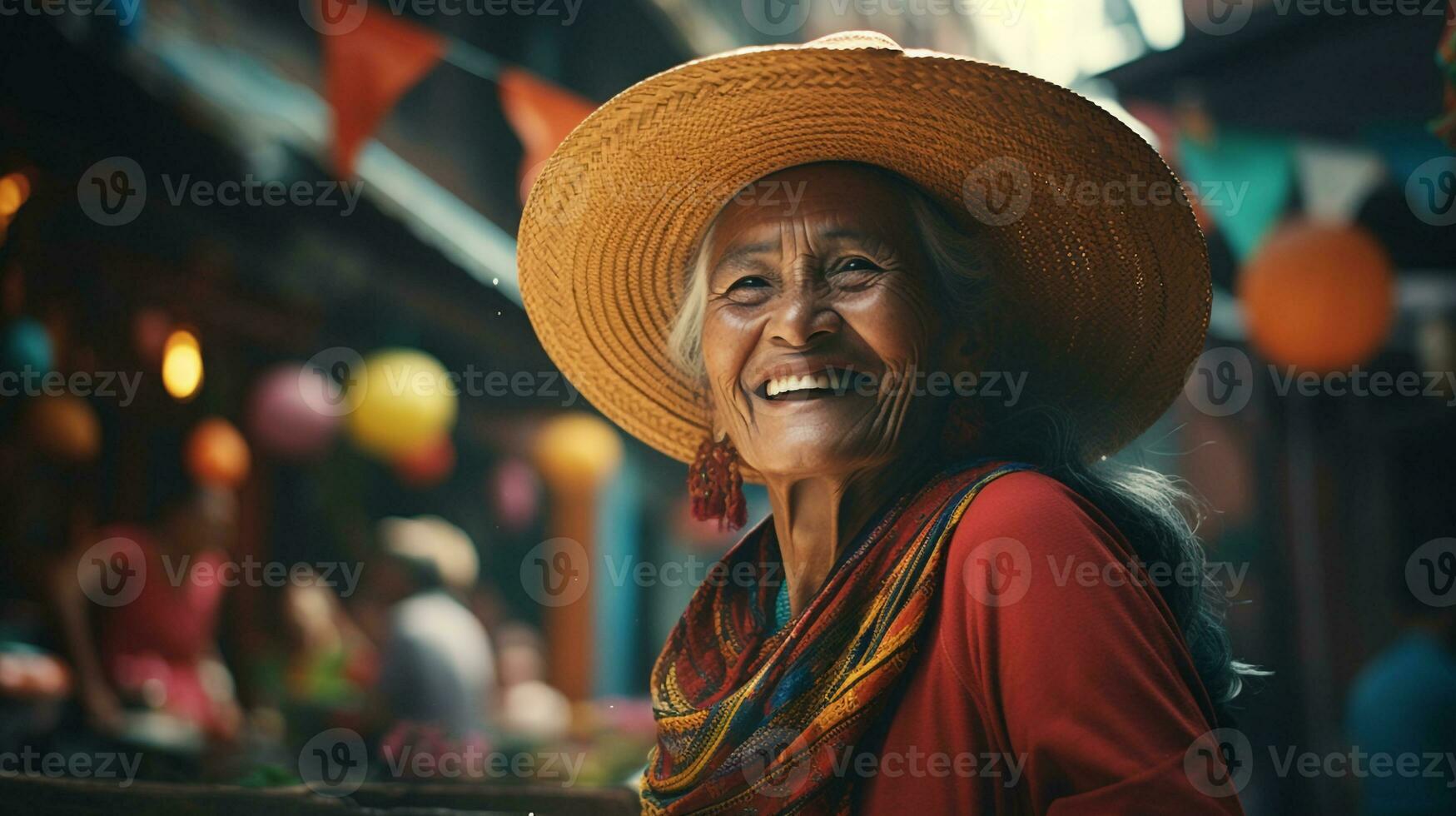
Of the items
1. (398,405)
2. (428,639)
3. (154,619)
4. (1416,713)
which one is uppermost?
(1416,713)

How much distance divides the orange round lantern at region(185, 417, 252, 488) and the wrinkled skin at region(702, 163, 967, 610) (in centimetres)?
399

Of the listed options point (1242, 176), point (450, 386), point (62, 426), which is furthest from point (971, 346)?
point (450, 386)

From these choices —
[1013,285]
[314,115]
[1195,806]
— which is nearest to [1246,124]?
[1013,285]

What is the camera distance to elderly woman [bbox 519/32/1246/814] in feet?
4.52

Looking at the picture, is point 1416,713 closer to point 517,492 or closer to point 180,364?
point 517,492

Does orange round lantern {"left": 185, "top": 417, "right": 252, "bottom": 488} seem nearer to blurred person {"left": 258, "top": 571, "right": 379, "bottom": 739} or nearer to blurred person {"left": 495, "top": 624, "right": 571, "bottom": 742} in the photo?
blurred person {"left": 258, "top": 571, "right": 379, "bottom": 739}

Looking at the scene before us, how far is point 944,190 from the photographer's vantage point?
184 cm

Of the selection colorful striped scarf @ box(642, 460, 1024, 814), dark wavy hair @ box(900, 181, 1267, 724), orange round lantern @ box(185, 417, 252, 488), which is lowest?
orange round lantern @ box(185, 417, 252, 488)

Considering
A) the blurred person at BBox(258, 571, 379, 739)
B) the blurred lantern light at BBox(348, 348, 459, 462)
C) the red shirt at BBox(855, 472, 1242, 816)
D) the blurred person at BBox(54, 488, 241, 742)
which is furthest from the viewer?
the blurred person at BBox(258, 571, 379, 739)

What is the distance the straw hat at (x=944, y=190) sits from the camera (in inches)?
65.4

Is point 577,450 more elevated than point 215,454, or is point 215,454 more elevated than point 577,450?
point 577,450

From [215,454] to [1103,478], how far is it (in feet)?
14.5

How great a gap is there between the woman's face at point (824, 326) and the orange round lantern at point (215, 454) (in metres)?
4.01

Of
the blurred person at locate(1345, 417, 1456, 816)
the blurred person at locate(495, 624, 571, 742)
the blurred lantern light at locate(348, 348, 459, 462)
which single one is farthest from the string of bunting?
the blurred person at locate(1345, 417, 1456, 816)
